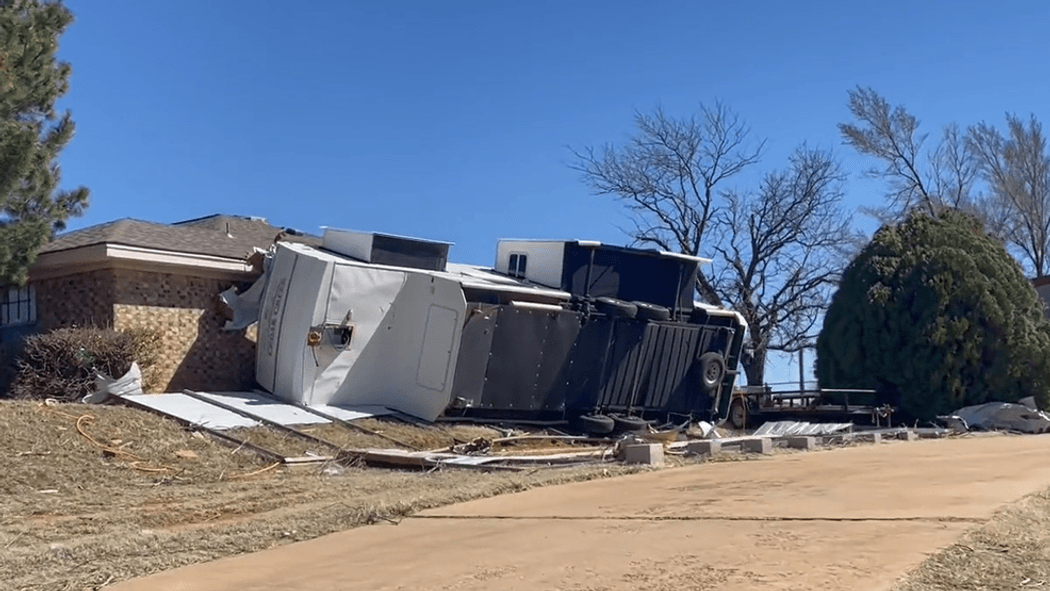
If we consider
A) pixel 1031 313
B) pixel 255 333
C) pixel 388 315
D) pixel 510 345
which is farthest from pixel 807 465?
pixel 1031 313

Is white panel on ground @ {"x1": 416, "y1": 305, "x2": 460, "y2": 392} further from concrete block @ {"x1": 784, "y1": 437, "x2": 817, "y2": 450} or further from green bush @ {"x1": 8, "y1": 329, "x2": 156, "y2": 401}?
concrete block @ {"x1": 784, "y1": 437, "x2": 817, "y2": 450}

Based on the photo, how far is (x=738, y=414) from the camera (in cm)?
2208

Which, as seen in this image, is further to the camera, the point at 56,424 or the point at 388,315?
the point at 388,315

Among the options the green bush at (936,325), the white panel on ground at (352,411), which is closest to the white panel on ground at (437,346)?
the white panel on ground at (352,411)

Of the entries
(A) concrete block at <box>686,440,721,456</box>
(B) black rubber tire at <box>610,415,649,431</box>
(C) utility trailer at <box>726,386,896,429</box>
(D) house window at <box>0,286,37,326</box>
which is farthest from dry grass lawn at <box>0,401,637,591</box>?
(C) utility trailer at <box>726,386,896,429</box>

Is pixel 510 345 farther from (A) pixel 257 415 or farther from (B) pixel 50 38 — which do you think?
(B) pixel 50 38

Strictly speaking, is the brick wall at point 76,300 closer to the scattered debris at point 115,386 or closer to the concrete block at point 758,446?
the scattered debris at point 115,386

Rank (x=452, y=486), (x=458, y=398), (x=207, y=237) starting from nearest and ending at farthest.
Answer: (x=452, y=486) < (x=458, y=398) < (x=207, y=237)

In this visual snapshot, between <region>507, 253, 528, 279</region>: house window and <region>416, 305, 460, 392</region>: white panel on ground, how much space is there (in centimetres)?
350

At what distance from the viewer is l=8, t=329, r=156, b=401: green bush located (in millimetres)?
16406

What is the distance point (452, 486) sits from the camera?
10555 mm

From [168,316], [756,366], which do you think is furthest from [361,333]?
[756,366]

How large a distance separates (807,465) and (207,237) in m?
12.7

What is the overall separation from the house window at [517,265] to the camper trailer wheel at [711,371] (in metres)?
3.72
